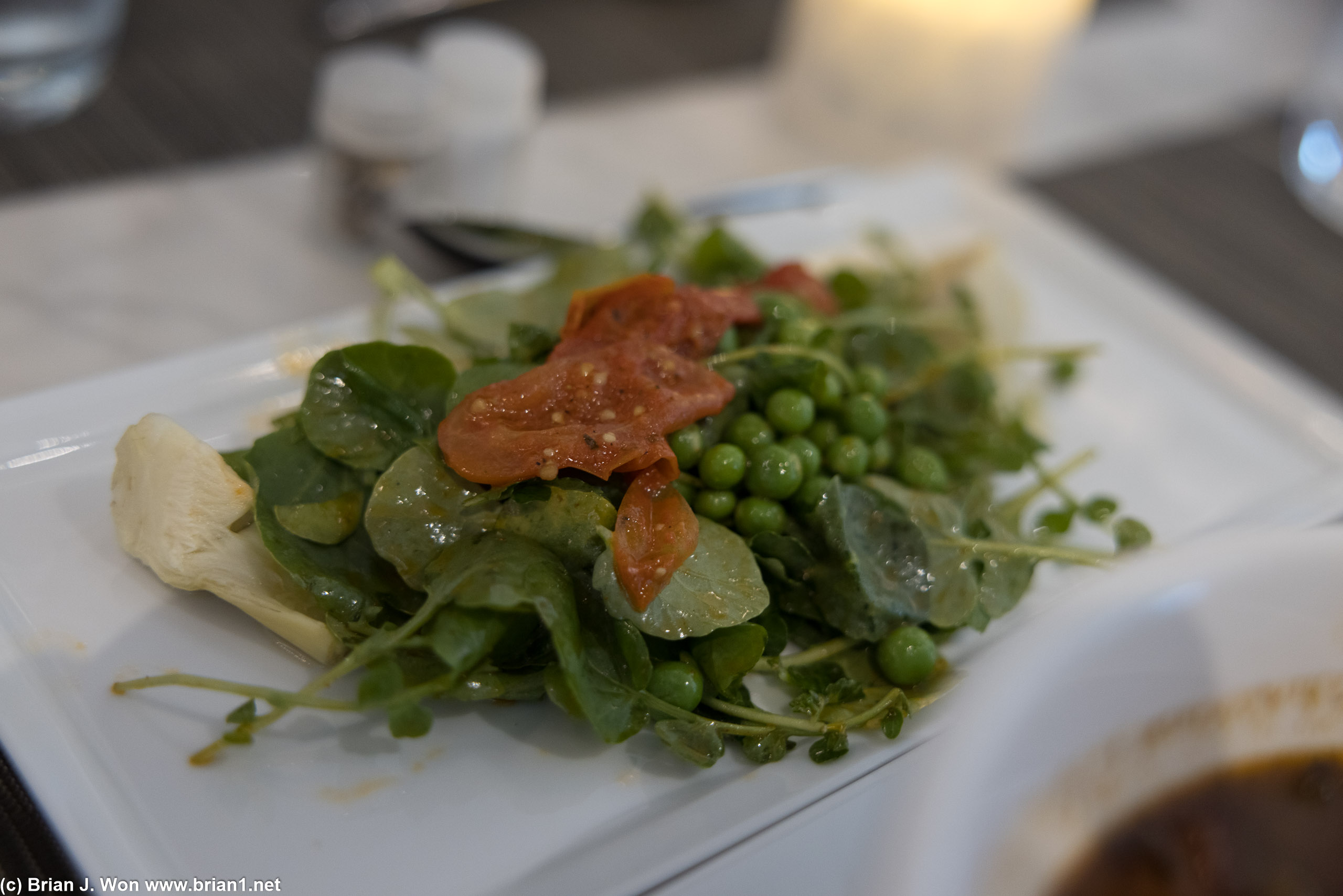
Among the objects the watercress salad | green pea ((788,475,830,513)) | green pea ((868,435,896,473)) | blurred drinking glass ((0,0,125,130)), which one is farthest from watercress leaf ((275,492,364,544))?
blurred drinking glass ((0,0,125,130))

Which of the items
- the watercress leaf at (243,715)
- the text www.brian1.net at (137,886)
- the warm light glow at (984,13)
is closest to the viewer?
the text www.brian1.net at (137,886)

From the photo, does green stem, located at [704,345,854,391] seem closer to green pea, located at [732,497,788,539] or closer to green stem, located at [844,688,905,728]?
green pea, located at [732,497,788,539]

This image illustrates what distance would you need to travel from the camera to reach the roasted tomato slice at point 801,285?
4.24ft

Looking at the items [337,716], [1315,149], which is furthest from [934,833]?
[1315,149]

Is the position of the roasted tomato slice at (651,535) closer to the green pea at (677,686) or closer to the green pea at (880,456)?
the green pea at (677,686)

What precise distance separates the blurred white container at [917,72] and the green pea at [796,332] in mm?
1039

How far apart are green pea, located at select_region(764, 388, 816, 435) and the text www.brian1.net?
621 mm

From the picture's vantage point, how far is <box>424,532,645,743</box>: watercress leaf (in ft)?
2.71

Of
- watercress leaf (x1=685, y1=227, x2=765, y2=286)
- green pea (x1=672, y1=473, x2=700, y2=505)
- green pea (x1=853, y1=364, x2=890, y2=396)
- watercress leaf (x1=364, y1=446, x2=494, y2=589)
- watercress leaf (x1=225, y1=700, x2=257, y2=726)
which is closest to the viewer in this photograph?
watercress leaf (x1=225, y1=700, x2=257, y2=726)

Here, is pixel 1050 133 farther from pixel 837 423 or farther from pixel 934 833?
pixel 934 833

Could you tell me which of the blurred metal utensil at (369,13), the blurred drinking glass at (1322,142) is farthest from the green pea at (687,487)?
the blurred drinking glass at (1322,142)

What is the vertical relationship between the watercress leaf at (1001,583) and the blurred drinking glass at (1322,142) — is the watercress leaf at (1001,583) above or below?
below

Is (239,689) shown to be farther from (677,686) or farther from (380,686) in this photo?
(677,686)

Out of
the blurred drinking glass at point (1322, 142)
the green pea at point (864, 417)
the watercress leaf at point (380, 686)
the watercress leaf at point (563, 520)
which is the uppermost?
the blurred drinking glass at point (1322, 142)
